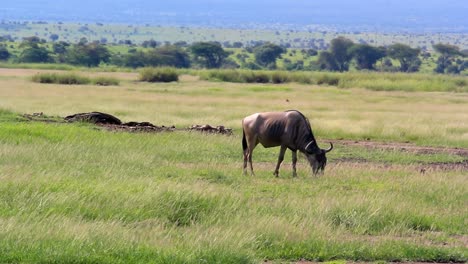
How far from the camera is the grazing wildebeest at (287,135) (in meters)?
16.9

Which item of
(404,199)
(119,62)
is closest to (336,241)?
(404,199)

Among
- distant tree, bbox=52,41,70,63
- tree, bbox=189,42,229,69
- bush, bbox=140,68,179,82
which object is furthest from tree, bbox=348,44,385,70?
bush, bbox=140,68,179,82

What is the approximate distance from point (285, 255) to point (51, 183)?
4249mm

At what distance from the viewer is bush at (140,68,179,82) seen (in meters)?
59.2

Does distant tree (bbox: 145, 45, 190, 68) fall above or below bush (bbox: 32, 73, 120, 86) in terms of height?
below

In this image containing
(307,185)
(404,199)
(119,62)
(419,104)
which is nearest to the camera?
(404,199)

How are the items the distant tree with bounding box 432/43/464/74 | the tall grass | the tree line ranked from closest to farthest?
the tall grass, the tree line, the distant tree with bounding box 432/43/464/74

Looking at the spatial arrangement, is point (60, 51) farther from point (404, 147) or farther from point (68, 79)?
point (404, 147)

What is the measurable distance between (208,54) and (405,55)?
21001mm

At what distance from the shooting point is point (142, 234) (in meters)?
10.4

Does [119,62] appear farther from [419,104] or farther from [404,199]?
[404,199]

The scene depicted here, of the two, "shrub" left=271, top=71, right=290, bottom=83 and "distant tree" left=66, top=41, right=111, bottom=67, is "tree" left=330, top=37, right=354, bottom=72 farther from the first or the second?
"shrub" left=271, top=71, right=290, bottom=83

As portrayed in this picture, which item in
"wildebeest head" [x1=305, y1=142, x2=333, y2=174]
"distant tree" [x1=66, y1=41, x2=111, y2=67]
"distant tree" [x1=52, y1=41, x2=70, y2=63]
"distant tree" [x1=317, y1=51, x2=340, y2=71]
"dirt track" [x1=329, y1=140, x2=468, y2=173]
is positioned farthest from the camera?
"distant tree" [x1=317, y1=51, x2=340, y2=71]

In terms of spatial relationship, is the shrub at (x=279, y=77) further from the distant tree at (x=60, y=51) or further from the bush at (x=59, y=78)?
the distant tree at (x=60, y=51)
